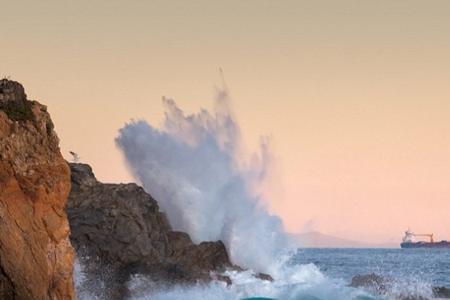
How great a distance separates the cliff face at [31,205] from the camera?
18688 millimetres

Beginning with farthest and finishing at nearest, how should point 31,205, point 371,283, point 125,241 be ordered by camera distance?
point 371,283 < point 125,241 < point 31,205

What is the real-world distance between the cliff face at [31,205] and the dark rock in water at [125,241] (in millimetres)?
11539

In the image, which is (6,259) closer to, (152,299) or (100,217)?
(152,299)

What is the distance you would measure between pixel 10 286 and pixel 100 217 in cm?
1723

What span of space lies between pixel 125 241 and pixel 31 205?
1608 centimetres

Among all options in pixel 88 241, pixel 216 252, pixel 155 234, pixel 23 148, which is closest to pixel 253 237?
pixel 216 252

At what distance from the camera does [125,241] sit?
116 feet

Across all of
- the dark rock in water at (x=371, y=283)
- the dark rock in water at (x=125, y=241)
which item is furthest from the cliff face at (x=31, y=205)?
the dark rock in water at (x=371, y=283)

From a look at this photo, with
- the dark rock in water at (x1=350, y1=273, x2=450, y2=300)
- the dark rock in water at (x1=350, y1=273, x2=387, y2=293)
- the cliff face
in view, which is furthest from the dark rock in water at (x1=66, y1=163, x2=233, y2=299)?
the cliff face

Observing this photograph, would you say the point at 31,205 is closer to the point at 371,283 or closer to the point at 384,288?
the point at 384,288

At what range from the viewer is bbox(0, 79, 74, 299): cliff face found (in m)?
18.7

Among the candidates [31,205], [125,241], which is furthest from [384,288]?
[31,205]

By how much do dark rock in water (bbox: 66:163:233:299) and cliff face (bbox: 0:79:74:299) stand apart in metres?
11.5

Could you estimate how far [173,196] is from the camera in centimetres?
4672
